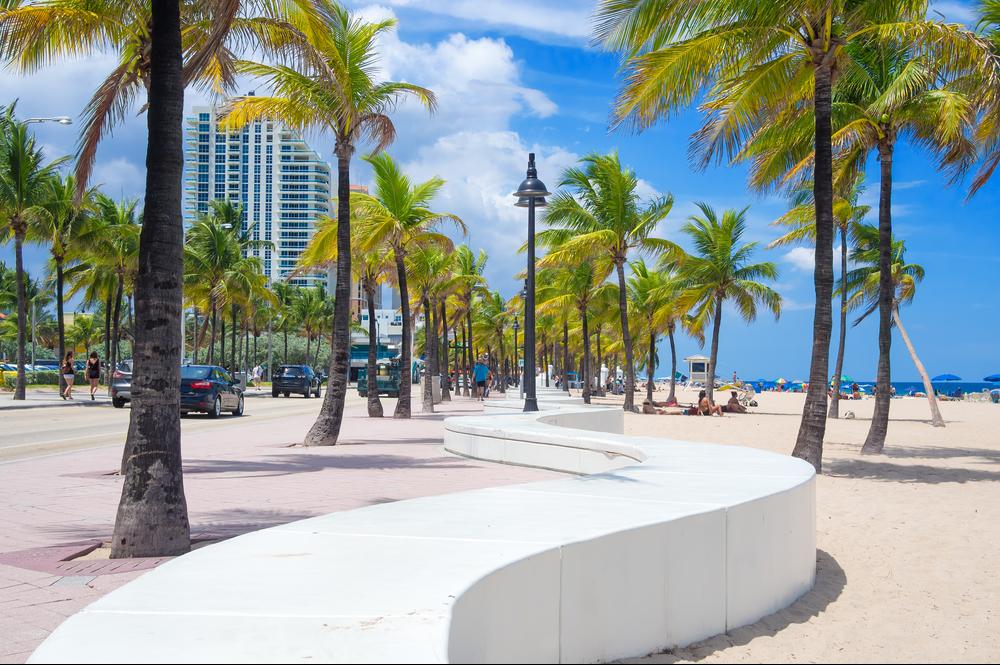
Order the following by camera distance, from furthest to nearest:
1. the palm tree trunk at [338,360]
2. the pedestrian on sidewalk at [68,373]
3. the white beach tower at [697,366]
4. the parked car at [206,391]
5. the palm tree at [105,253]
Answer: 1. the white beach tower at [697,366]
2. the palm tree at [105,253]
3. the pedestrian on sidewalk at [68,373]
4. the parked car at [206,391]
5. the palm tree trunk at [338,360]

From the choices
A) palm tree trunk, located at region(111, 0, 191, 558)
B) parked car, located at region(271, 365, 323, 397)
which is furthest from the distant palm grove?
parked car, located at region(271, 365, 323, 397)

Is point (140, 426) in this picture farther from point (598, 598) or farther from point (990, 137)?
point (990, 137)

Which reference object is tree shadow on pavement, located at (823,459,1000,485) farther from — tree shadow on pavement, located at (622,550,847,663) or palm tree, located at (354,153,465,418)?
palm tree, located at (354,153,465,418)

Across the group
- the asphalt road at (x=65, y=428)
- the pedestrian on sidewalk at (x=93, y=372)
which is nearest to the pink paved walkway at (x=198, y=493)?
the asphalt road at (x=65, y=428)

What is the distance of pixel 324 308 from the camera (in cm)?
9675

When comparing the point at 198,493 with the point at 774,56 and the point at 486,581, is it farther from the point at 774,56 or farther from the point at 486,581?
the point at 774,56

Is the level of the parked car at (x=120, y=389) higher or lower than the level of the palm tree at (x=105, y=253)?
lower

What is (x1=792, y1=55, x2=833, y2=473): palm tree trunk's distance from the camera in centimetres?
1248

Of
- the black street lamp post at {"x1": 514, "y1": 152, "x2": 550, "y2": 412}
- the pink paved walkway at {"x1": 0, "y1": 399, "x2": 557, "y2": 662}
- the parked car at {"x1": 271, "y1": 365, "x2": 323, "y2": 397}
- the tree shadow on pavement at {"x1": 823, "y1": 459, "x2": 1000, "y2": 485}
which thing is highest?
the black street lamp post at {"x1": 514, "y1": 152, "x2": 550, "y2": 412}

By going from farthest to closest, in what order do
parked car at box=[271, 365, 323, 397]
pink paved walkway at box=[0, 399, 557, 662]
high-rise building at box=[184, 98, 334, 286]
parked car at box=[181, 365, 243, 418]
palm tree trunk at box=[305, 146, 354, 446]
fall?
high-rise building at box=[184, 98, 334, 286]
parked car at box=[271, 365, 323, 397]
parked car at box=[181, 365, 243, 418]
palm tree trunk at box=[305, 146, 354, 446]
pink paved walkway at box=[0, 399, 557, 662]

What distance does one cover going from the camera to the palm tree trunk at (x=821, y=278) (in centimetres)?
1248

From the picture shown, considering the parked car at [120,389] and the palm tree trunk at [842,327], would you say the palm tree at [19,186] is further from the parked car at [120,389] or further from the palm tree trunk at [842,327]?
the palm tree trunk at [842,327]

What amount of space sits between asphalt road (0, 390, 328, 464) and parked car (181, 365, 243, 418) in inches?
15.9

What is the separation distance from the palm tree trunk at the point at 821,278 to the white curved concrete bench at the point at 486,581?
6.49 m
